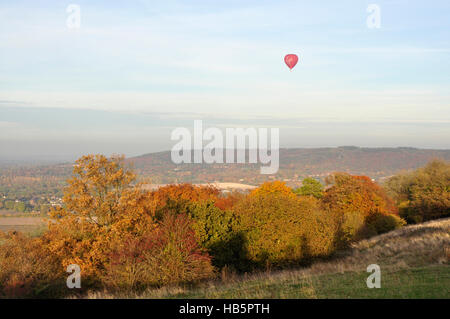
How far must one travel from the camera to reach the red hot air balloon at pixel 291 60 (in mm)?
43625

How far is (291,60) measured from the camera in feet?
144

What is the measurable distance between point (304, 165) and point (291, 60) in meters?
122

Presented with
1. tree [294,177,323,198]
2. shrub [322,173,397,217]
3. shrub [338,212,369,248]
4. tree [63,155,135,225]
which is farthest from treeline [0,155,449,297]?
tree [294,177,323,198]

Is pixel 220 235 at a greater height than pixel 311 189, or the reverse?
pixel 311 189

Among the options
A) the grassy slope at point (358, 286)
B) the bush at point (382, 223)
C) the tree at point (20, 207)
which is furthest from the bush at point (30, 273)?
the tree at point (20, 207)

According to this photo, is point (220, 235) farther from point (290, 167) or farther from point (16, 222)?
point (290, 167)

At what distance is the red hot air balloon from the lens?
1718 inches

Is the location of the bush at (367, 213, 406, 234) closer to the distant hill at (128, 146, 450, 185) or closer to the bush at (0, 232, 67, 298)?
the bush at (0, 232, 67, 298)

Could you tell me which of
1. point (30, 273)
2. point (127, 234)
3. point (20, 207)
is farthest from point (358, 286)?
point (20, 207)

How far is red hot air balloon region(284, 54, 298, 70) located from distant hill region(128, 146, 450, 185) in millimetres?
77346
